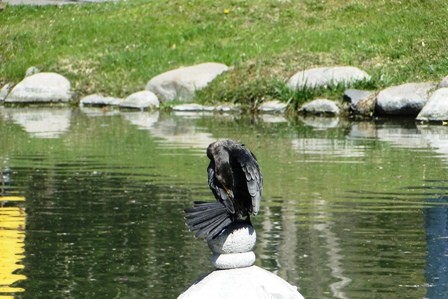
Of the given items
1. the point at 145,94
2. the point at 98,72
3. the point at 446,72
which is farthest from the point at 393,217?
the point at 98,72

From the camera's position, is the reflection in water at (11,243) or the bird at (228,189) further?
the reflection in water at (11,243)

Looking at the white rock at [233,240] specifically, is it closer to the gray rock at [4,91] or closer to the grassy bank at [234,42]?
the grassy bank at [234,42]

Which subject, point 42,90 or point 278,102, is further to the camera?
point 42,90

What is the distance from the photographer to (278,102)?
3028cm

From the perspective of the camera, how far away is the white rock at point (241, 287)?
7020mm

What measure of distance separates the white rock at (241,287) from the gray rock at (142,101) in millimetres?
24663

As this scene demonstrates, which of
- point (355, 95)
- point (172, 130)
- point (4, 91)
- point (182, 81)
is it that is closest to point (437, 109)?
point (355, 95)

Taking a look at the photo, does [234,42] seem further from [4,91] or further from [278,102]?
[4,91]

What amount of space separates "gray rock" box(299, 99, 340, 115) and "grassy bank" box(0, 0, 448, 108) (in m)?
0.33

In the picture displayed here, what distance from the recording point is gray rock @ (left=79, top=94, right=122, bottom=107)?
108 feet

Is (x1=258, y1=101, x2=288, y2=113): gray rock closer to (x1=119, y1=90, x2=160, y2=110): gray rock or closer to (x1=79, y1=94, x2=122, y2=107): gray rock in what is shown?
(x1=119, y1=90, x2=160, y2=110): gray rock

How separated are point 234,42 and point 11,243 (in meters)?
22.0

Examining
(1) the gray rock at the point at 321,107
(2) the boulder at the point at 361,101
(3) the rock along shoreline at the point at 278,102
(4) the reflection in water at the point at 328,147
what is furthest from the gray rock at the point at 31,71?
(4) the reflection in water at the point at 328,147

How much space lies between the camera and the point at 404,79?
97.6 ft
